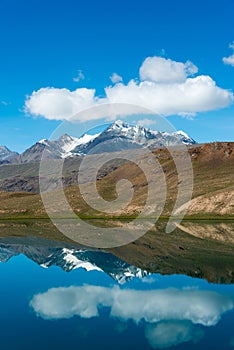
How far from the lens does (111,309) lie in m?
46.8

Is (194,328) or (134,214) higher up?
(134,214)

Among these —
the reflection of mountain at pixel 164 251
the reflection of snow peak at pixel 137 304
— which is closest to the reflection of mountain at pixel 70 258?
the reflection of mountain at pixel 164 251

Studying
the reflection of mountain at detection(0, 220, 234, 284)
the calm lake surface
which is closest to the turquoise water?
the calm lake surface

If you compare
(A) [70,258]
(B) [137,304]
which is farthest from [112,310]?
(A) [70,258]

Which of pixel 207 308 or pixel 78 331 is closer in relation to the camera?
pixel 78 331

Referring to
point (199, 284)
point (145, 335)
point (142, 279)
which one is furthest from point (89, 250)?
point (145, 335)

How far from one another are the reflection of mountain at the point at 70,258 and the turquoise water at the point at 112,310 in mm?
595

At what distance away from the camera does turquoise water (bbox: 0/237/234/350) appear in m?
36.7

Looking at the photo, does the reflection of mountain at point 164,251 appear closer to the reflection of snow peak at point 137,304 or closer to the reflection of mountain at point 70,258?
the reflection of mountain at point 70,258

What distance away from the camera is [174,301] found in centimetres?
4916

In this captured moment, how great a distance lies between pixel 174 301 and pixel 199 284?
8775 mm

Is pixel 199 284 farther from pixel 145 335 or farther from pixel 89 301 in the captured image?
pixel 145 335

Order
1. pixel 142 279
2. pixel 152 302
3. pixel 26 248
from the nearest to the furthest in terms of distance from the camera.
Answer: pixel 152 302 → pixel 142 279 → pixel 26 248

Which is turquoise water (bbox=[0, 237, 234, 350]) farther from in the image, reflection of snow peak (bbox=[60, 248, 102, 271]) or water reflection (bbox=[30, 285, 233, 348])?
reflection of snow peak (bbox=[60, 248, 102, 271])
